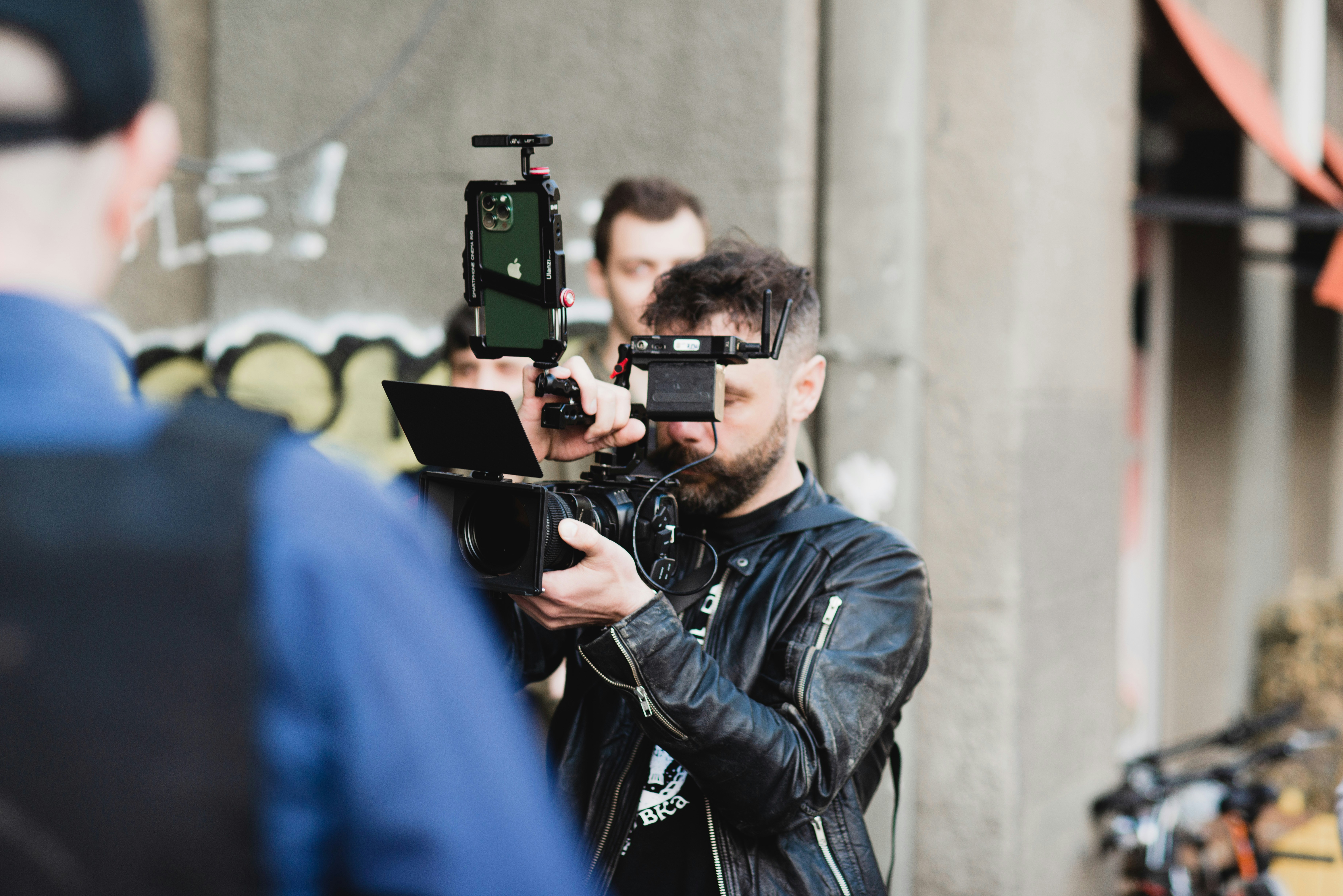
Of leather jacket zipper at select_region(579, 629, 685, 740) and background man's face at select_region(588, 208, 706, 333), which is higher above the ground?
background man's face at select_region(588, 208, 706, 333)

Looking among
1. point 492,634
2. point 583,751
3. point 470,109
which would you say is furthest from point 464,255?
point 470,109

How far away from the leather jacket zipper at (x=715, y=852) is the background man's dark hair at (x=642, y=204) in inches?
61.7

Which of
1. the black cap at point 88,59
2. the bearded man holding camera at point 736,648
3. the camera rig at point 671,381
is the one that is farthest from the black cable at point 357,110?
the black cap at point 88,59

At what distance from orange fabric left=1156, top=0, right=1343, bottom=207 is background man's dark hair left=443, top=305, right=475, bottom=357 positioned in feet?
10.1

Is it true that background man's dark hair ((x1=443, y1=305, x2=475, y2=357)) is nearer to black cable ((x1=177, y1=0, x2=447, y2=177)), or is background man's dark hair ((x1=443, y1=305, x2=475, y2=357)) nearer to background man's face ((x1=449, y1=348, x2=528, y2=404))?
background man's face ((x1=449, y1=348, x2=528, y2=404))

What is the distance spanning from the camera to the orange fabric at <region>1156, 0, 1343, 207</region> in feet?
15.5

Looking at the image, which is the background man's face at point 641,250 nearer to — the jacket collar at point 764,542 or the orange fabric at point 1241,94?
the jacket collar at point 764,542

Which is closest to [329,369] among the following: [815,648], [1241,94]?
[815,648]

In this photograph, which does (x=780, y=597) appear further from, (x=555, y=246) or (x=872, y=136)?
(x=872, y=136)

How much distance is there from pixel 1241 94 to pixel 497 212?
13.7 feet

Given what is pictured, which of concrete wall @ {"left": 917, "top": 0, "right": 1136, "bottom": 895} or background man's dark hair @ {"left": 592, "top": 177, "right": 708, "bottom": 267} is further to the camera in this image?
concrete wall @ {"left": 917, "top": 0, "right": 1136, "bottom": 895}

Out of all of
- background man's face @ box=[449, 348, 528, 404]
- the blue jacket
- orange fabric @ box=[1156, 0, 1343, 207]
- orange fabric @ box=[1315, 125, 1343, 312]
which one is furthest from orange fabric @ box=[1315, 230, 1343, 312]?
the blue jacket

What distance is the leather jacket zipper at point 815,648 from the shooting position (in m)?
1.72

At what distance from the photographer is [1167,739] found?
6648mm
